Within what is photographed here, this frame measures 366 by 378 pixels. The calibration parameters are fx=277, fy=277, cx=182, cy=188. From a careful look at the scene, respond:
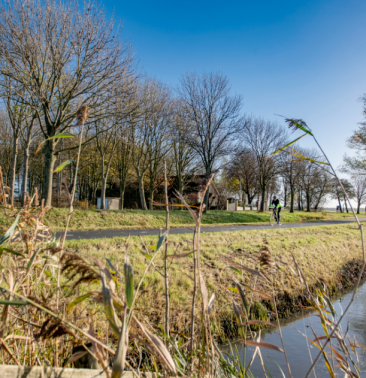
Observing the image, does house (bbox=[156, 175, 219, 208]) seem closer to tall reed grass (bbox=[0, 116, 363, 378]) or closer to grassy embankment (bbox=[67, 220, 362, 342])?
grassy embankment (bbox=[67, 220, 362, 342])

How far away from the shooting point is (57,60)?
37.2 feet

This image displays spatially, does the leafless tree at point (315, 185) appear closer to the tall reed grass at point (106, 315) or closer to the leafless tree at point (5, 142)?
the leafless tree at point (5, 142)

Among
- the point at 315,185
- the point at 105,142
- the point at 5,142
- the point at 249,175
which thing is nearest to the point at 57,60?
the point at 105,142

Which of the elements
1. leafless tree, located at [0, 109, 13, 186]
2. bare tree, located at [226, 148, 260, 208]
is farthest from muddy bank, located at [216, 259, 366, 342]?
bare tree, located at [226, 148, 260, 208]

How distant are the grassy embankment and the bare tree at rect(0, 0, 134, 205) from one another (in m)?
8.03

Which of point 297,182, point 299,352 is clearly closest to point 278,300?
point 299,352

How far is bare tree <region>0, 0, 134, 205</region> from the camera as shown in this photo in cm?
1082

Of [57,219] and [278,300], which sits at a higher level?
[57,219]

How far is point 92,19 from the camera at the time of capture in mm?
11367

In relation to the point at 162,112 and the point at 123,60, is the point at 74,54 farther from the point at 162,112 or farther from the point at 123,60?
the point at 162,112

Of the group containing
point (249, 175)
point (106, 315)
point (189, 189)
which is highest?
point (249, 175)

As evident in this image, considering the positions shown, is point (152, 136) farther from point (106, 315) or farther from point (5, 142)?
point (106, 315)

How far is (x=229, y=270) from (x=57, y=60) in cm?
1083

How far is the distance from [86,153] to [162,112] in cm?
965
